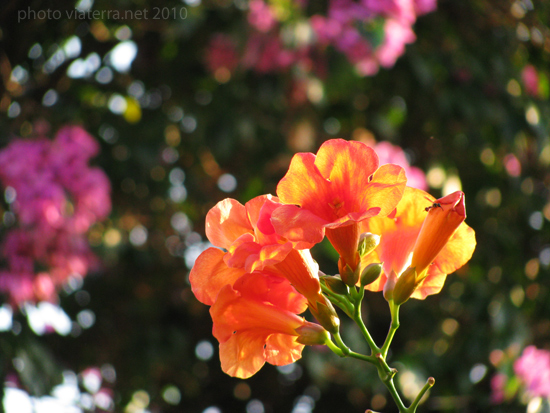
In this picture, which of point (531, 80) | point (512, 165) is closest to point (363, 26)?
point (531, 80)

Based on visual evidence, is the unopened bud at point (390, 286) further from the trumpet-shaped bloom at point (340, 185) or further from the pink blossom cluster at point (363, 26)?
the pink blossom cluster at point (363, 26)

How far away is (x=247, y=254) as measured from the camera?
0.74 m

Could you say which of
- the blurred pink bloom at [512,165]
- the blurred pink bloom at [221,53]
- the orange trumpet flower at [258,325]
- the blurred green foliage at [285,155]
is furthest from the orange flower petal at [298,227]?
the blurred pink bloom at [512,165]

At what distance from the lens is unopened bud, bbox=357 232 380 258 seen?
836 millimetres

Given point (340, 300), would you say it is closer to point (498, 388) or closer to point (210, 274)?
point (210, 274)

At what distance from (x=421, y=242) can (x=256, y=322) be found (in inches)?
11.6

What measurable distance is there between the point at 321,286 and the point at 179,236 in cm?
293

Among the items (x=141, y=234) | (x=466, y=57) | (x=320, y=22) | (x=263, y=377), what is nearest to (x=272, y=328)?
(x=320, y=22)

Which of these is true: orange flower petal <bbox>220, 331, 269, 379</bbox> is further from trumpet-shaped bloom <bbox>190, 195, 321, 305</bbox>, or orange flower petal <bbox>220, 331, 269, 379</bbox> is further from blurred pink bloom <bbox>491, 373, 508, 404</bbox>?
blurred pink bloom <bbox>491, 373, 508, 404</bbox>

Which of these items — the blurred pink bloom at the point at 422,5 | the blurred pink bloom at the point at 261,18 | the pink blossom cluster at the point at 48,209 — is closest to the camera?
the pink blossom cluster at the point at 48,209

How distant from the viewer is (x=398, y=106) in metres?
3.72

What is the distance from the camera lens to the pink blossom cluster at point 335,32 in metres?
2.70

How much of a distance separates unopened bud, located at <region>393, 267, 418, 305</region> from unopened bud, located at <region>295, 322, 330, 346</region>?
0.43 ft

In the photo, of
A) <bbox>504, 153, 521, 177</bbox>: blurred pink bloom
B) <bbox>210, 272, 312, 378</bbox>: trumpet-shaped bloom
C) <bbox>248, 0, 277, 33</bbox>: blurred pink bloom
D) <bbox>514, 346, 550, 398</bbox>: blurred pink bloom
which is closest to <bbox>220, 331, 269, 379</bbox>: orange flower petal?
<bbox>210, 272, 312, 378</bbox>: trumpet-shaped bloom
